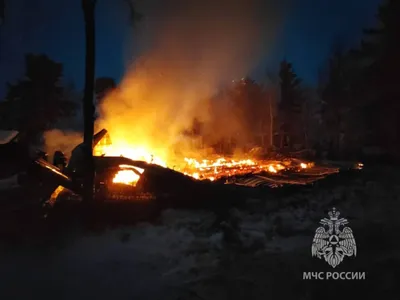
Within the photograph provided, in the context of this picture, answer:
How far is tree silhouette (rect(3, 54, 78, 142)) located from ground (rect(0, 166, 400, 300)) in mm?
6920

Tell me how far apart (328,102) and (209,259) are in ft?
26.7

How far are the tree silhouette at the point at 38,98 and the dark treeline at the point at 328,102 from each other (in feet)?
0.11

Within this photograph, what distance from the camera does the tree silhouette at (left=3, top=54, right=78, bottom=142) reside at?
40.7ft

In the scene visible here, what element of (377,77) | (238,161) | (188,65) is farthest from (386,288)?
(188,65)

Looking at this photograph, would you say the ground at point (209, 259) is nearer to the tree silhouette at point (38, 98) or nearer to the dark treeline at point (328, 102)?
the dark treeline at point (328, 102)

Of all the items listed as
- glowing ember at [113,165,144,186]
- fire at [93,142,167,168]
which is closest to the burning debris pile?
glowing ember at [113,165,144,186]

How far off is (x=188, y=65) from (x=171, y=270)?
1116cm

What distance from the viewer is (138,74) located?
15.6m

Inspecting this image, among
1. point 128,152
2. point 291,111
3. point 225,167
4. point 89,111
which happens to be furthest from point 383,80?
point 89,111

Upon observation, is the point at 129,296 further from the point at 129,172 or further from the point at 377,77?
the point at 377,77

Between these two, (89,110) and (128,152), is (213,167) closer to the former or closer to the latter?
(128,152)

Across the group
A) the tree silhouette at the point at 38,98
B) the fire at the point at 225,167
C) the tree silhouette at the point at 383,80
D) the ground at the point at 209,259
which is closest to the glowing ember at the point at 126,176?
the fire at the point at 225,167

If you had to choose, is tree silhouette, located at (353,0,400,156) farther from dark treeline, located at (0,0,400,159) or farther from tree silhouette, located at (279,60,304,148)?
tree silhouette, located at (279,60,304,148)

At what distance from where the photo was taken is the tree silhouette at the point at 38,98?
1239cm
